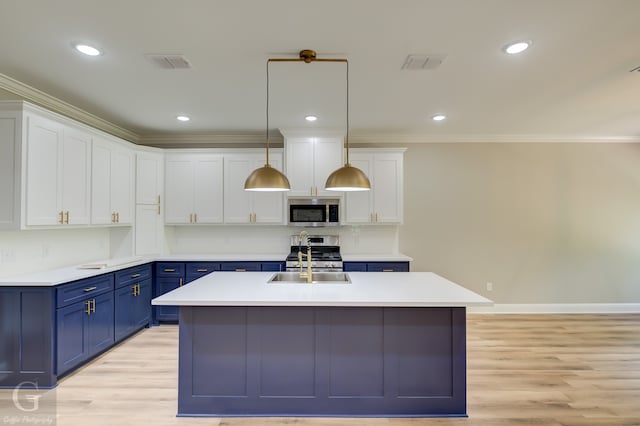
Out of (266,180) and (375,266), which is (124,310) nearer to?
(266,180)

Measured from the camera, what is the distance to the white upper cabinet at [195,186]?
490 cm

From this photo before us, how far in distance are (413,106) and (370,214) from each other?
5.39ft

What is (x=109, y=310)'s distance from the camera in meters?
3.65

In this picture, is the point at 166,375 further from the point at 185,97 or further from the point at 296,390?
the point at 185,97

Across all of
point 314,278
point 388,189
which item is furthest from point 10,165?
point 388,189

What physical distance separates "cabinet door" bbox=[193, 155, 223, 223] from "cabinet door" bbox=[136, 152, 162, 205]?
0.50 m

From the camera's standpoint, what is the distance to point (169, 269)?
4590 millimetres

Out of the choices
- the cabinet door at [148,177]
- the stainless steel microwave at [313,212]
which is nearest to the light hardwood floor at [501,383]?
the cabinet door at [148,177]

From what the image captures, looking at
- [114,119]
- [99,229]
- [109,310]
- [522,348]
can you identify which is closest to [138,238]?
[99,229]

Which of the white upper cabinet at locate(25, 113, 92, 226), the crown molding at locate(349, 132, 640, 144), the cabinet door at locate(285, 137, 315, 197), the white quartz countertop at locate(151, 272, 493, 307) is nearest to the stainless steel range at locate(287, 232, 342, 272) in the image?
the cabinet door at locate(285, 137, 315, 197)

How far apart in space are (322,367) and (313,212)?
8.74 feet

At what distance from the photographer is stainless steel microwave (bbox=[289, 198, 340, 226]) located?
16.0ft

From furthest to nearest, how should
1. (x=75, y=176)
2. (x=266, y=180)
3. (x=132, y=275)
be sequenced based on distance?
(x=132, y=275) < (x=75, y=176) < (x=266, y=180)

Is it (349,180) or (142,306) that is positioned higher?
(349,180)
